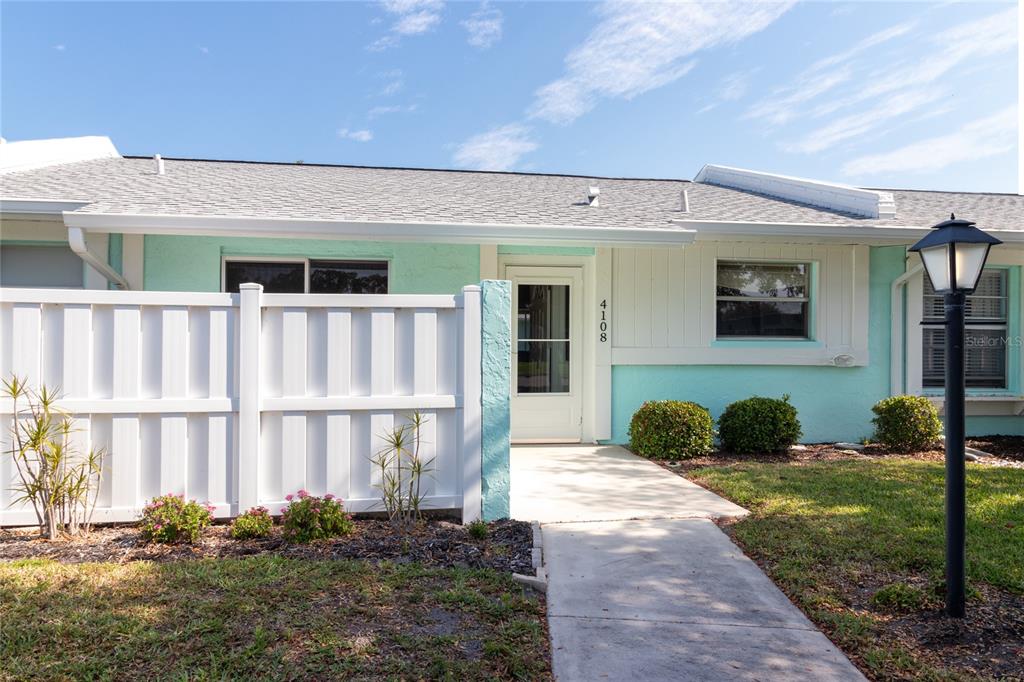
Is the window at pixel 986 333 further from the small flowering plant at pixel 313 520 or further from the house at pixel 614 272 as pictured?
the small flowering plant at pixel 313 520

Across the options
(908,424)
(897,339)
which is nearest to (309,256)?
(908,424)

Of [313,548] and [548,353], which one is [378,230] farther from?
[313,548]

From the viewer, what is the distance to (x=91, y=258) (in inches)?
239

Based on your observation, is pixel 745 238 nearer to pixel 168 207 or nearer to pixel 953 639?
pixel 953 639

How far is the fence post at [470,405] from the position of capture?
397cm

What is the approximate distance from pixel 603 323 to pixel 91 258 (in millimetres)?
6125

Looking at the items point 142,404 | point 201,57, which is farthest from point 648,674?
point 201,57

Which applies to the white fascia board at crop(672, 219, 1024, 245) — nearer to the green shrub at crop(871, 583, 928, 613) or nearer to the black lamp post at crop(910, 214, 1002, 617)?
the black lamp post at crop(910, 214, 1002, 617)

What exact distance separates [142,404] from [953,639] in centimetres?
483

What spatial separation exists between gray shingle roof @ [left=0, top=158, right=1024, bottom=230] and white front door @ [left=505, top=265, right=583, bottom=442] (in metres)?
1.00

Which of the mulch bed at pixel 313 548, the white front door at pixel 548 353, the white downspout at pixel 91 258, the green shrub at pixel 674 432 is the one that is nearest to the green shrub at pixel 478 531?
the mulch bed at pixel 313 548

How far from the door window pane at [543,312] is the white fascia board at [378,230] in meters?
1.08

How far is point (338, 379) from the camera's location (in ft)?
12.9

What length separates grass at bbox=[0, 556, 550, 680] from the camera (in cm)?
225
